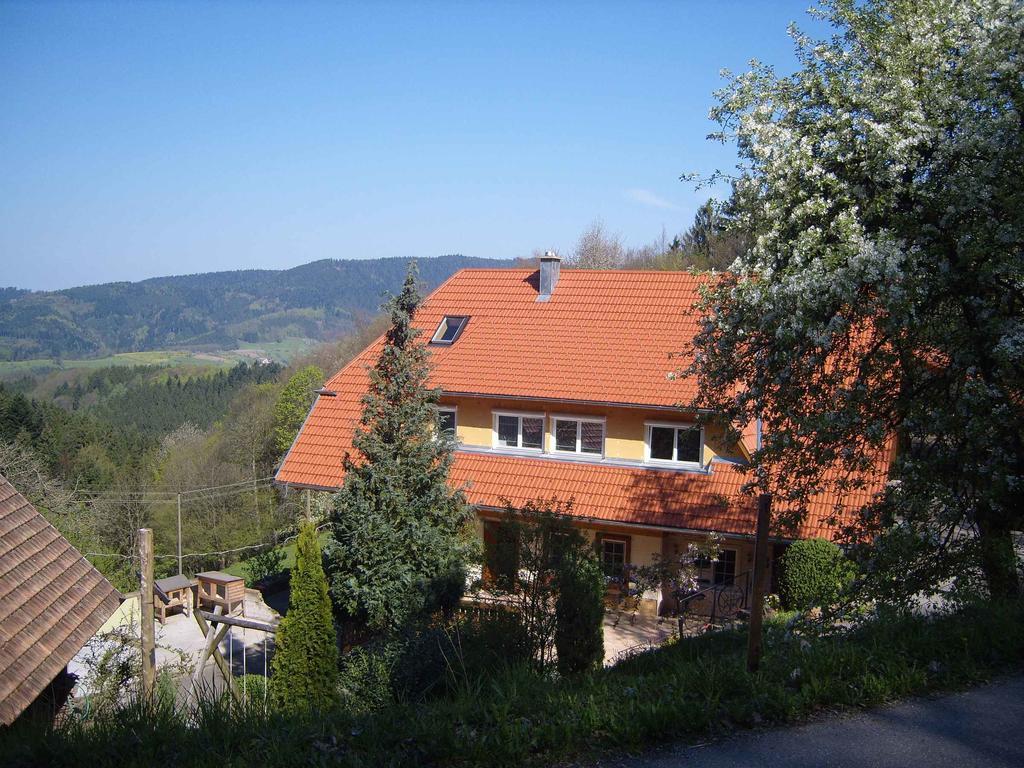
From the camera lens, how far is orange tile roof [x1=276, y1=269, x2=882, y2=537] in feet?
59.5

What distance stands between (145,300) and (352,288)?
2221 inches

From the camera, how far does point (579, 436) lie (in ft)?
65.9

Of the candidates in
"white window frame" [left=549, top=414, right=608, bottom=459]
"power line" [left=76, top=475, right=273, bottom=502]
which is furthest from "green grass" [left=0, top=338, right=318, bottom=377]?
"white window frame" [left=549, top=414, right=608, bottom=459]

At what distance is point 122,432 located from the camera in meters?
70.6

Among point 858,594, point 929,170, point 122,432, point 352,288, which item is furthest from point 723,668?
point 352,288

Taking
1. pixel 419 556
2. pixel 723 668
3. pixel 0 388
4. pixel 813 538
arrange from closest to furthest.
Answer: pixel 723 668, pixel 419 556, pixel 813 538, pixel 0 388

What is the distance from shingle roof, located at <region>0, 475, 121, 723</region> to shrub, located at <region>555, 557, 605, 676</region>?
18.0 feet

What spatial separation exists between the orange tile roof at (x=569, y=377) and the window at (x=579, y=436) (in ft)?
1.84

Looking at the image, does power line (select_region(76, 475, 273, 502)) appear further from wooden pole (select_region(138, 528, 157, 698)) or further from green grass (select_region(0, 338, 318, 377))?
green grass (select_region(0, 338, 318, 377))

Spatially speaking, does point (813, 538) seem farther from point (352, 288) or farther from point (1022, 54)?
point (352, 288)

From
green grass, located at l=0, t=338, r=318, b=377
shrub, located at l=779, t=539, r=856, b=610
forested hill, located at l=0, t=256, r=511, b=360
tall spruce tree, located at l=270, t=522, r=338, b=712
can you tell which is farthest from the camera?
forested hill, located at l=0, t=256, r=511, b=360

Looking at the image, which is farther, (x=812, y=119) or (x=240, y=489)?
(x=240, y=489)

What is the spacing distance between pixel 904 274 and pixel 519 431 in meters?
13.0

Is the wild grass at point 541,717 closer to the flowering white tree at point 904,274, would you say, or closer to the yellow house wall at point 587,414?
the flowering white tree at point 904,274
